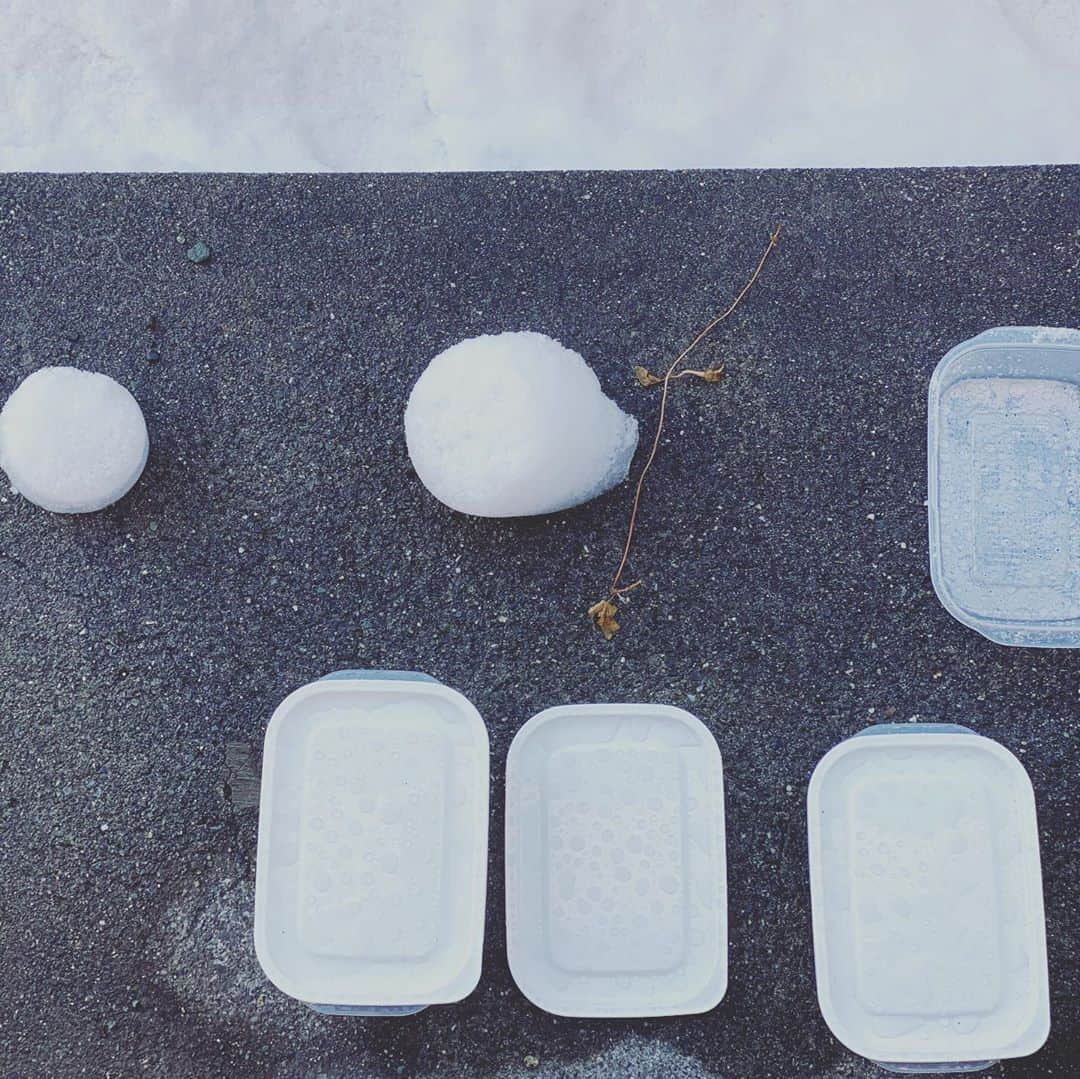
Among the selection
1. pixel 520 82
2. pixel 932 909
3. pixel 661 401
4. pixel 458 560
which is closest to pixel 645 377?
pixel 661 401

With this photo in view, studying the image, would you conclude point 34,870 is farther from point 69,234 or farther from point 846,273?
point 846,273

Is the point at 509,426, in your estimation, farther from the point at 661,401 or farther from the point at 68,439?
the point at 68,439

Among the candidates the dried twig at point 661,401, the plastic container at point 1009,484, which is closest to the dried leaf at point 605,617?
the dried twig at point 661,401

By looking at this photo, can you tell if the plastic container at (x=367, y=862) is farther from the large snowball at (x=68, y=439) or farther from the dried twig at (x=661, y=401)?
the large snowball at (x=68, y=439)

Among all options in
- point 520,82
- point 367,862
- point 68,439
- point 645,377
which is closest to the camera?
point 367,862

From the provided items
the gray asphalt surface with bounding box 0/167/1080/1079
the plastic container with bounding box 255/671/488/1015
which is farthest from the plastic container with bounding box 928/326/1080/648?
the plastic container with bounding box 255/671/488/1015

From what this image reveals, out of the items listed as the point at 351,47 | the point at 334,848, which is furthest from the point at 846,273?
the point at 334,848
